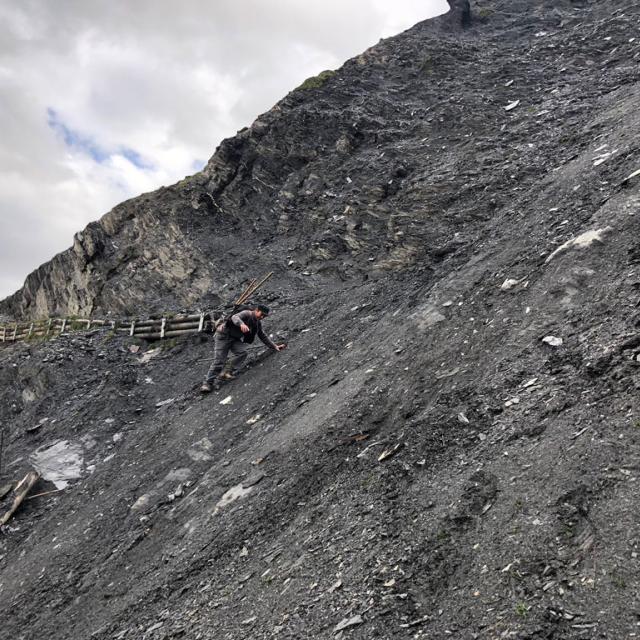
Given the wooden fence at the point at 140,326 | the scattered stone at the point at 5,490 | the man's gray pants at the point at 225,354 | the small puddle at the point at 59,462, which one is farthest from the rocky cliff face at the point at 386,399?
the scattered stone at the point at 5,490

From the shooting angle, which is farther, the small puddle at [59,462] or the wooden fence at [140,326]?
the wooden fence at [140,326]

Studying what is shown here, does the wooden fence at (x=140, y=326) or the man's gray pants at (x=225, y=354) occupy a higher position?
the wooden fence at (x=140, y=326)

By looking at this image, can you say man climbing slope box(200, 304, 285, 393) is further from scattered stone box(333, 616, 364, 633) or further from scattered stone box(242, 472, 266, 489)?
scattered stone box(333, 616, 364, 633)

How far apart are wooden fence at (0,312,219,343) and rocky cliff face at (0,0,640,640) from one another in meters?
0.64

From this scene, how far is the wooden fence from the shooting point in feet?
53.2

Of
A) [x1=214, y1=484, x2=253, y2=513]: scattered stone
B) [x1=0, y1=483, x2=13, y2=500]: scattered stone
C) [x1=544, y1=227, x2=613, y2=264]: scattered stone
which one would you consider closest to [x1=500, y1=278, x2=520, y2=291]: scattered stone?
[x1=544, y1=227, x2=613, y2=264]: scattered stone

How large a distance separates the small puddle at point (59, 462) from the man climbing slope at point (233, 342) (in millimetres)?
3144

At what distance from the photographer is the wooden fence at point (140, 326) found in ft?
53.2

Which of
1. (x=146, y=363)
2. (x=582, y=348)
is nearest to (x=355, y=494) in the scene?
(x=582, y=348)

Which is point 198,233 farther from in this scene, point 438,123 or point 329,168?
point 438,123

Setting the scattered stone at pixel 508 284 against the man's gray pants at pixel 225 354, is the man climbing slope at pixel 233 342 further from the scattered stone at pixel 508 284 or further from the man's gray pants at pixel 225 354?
the scattered stone at pixel 508 284

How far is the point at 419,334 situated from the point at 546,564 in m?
5.15

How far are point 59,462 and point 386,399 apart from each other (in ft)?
26.5

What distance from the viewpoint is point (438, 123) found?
17.9 meters
